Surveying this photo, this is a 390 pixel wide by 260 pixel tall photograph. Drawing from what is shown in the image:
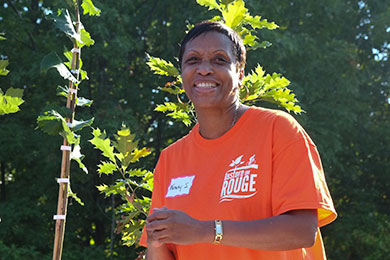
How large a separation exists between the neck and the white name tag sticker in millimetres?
157

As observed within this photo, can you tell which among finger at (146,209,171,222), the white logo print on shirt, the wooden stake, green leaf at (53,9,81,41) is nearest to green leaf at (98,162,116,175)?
the wooden stake

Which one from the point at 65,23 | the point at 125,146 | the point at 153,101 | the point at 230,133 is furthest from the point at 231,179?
the point at 153,101

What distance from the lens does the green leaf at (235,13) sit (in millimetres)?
2654

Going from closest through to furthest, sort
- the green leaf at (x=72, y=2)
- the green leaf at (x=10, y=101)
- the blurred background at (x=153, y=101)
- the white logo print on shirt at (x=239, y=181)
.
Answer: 1. the white logo print on shirt at (x=239, y=181)
2. the green leaf at (x=10, y=101)
3. the green leaf at (x=72, y=2)
4. the blurred background at (x=153, y=101)

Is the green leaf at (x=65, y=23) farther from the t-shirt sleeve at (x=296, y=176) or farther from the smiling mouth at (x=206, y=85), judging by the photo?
the t-shirt sleeve at (x=296, y=176)

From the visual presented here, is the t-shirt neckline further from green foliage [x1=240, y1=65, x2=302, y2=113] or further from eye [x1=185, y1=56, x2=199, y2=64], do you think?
green foliage [x1=240, y1=65, x2=302, y2=113]

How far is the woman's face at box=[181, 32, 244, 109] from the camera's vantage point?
1697mm

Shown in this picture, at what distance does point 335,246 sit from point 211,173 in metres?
13.0

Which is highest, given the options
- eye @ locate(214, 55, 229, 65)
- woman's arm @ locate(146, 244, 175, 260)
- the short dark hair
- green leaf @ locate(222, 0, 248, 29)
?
green leaf @ locate(222, 0, 248, 29)

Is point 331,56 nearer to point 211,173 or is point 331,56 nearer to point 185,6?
point 185,6

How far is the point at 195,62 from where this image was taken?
1.75 meters

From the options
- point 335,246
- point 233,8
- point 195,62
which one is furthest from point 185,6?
point 195,62

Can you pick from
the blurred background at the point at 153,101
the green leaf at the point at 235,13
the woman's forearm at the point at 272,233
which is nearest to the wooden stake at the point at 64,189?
the green leaf at the point at 235,13

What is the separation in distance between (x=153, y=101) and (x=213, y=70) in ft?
36.9
